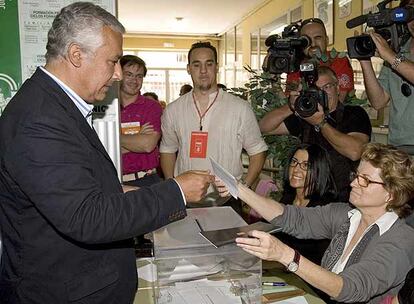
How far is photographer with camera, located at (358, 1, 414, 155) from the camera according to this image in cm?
190

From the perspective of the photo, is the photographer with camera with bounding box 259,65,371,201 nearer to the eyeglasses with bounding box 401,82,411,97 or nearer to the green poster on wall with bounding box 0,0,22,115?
the eyeglasses with bounding box 401,82,411,97

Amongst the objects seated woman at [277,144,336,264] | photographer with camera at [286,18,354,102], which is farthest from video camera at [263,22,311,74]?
seated woman at [277,144,336,264]

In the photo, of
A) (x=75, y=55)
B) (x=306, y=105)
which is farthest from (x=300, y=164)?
(x=75, y=55)

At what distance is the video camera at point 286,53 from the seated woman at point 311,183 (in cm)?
48

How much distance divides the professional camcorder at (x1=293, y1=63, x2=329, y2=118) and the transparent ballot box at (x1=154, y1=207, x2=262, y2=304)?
3.16 feet

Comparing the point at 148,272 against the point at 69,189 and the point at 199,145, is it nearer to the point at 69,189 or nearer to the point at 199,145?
the point at 69,189

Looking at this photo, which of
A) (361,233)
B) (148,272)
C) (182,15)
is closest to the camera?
(361,233)

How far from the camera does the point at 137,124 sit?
2652 mm

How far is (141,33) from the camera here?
1037 cm

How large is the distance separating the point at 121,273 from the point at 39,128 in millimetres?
502

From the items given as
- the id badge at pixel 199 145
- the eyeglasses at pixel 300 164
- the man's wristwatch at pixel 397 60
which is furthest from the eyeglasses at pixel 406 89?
the id badge at pixel 199 145

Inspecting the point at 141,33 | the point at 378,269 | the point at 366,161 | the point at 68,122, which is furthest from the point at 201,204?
the point at 141,33

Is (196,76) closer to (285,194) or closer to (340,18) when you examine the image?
(285,194)

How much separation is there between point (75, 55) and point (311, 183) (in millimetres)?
1312
